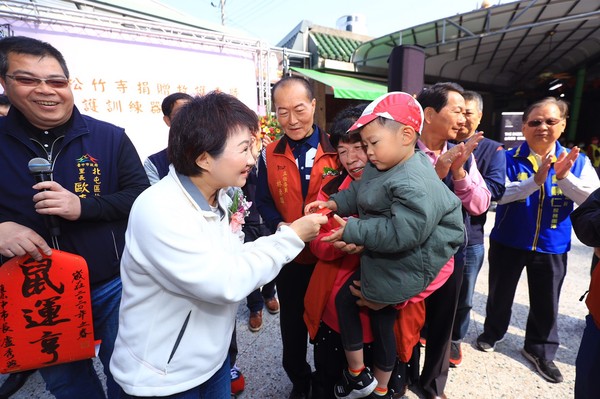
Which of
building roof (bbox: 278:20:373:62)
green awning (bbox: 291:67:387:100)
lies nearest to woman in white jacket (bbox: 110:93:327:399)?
green awning (bbox: 291:67:387:100)

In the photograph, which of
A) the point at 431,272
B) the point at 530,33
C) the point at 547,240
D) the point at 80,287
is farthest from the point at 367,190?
the point at 530,33

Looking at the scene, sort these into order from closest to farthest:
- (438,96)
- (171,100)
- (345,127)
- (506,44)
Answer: (345,127)
(438,96)
(171,100)
(506,44)

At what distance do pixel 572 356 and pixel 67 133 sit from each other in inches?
162

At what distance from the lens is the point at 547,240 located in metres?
2.33

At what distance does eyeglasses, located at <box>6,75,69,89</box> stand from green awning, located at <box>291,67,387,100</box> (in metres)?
7.62

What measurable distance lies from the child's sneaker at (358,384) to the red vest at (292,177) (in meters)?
0.68

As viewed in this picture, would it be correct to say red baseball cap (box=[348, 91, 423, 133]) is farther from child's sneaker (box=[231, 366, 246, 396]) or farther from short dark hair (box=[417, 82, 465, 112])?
child's sneaker (box=[231, 366, 246, 396])

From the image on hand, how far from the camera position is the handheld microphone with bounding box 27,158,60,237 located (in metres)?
1.35

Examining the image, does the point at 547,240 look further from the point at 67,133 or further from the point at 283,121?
the point at 67,133

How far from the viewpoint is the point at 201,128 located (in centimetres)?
113

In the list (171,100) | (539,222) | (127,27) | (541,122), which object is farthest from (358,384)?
(127,27)

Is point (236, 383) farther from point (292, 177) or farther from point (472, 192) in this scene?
point (472, 192)

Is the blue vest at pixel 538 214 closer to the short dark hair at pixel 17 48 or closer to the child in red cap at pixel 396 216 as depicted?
the child in red cap at pixel 396 216

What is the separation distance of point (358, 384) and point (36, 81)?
223 cm
